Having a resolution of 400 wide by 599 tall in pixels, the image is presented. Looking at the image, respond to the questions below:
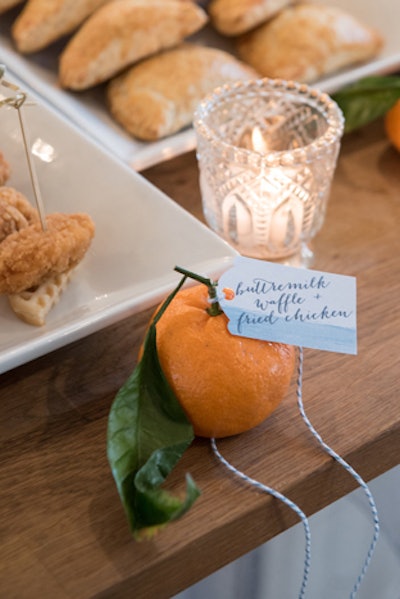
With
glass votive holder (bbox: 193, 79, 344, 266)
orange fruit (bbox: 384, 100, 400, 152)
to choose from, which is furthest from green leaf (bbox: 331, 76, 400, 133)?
glass votive holder (bbox: 193, 79, 344, 266)

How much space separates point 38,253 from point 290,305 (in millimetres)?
258

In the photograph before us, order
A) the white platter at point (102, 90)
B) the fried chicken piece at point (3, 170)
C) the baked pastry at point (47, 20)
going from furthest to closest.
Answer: the baked pastry at point (47, 20), the white platter at point (102, 90), the fried chicken piece at point (3, 170)

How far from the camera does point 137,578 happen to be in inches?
26.0

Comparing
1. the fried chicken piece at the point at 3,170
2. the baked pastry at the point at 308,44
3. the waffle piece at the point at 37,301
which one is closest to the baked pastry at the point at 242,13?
the baked pastry at the point at 308,44

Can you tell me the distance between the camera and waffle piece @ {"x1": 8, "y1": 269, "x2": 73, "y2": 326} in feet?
2.71

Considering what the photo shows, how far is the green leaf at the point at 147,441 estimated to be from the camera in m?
0.63

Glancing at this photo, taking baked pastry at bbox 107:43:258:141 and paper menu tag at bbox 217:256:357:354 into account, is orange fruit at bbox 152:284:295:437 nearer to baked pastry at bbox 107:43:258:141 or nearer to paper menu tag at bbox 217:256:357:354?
paper menu tag at bbox 217:256:357:354

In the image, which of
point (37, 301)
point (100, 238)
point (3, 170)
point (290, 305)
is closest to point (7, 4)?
point (3, 170)

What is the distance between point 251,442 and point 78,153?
0.45 m

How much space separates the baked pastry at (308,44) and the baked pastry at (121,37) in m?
0.13

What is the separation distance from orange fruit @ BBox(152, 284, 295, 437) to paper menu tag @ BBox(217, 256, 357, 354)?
0.01 meters

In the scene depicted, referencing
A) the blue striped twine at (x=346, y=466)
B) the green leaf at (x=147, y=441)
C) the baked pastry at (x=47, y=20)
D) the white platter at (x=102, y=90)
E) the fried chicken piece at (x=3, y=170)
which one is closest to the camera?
the green leaf at (x=147, y=441)

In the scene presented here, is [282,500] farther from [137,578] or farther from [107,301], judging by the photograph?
[107,301]

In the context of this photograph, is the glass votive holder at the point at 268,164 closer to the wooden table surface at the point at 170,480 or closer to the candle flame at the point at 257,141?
the candle flame at the point at 257,141
